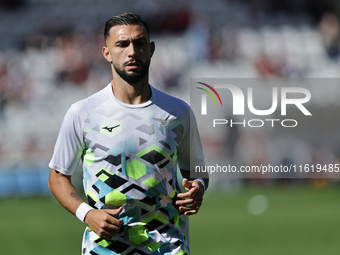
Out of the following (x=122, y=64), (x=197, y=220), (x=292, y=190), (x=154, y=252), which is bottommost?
(x=292, y=190)

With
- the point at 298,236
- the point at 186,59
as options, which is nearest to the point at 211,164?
the point at 186,59

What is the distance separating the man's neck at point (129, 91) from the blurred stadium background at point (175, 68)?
807cm

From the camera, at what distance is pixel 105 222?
10.8 ft

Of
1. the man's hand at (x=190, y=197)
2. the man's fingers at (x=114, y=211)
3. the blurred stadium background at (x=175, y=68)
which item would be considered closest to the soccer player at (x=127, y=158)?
the man's hand at (x=190, y=197)

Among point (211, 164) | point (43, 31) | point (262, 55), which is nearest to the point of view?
point (211, 164)

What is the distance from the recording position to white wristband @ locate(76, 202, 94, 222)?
11.3 ft

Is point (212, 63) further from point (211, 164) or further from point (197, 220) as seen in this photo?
point (197, 220)

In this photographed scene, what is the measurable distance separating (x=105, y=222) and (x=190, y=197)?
2.08ft

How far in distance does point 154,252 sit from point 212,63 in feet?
53.1

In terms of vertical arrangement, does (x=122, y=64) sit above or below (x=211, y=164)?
above

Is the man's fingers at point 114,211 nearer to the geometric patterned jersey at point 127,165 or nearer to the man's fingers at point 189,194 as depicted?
the geometric patterned jersey at point 127,165

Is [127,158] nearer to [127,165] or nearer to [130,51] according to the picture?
[127,165]

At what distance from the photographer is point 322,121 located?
1716 centimetres

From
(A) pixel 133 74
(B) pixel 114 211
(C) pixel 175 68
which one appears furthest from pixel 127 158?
(C) pixel 175 68
